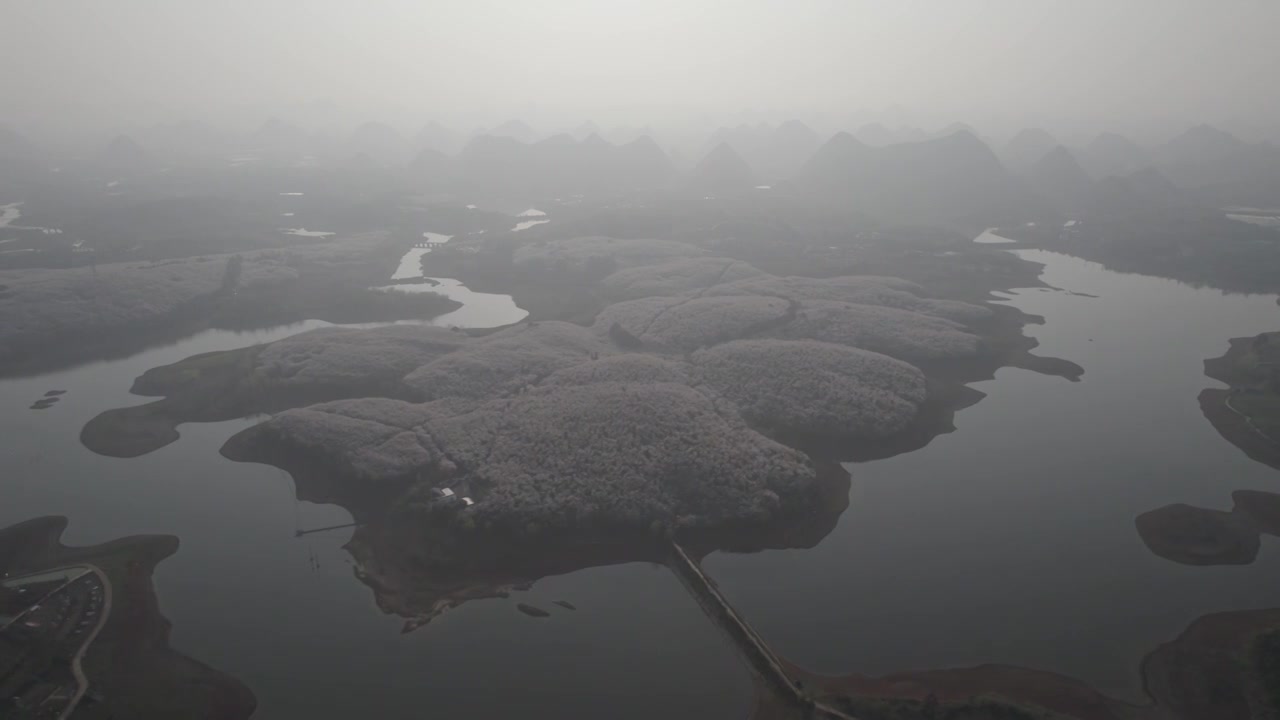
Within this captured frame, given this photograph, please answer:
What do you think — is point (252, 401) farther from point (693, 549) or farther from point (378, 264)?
point (378, 264)

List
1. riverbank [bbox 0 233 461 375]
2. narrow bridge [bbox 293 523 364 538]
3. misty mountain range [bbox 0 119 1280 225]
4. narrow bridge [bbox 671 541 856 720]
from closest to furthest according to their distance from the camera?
narrow bridge [bbox 671 541 856 720] → narrow bridge [bbox 293 523 364 538] → riverbank [bbox 0 233 461 375] → misty mountain range [bbox 0 119 1280 225]

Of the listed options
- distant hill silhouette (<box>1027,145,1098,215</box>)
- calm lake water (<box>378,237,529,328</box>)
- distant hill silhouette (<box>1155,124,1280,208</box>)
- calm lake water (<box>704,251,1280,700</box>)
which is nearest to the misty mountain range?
distant hill silhouette (<box>1027,145,1098,215</box>)

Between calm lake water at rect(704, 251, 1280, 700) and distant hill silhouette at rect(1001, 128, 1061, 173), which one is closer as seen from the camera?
calm lake water at rect(704, 251, 1280, 700)

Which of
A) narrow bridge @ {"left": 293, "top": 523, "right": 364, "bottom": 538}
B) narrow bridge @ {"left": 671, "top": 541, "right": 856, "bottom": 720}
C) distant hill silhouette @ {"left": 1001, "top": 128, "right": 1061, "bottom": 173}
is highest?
distant hill silhouette @ {"left": 1001, "top": 128, "right": 1061, "bottom": 173}

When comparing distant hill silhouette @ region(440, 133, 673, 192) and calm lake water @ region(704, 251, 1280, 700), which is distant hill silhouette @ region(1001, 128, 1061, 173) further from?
calm lake water @ region(704, 251, 1280, 700)

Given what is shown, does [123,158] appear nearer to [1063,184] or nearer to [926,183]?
[926,183]

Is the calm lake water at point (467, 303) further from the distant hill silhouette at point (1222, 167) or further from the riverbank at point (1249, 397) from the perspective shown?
the distant hill silhouette at point (1222, 167)

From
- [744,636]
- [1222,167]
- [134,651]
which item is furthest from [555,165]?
[744,636]
